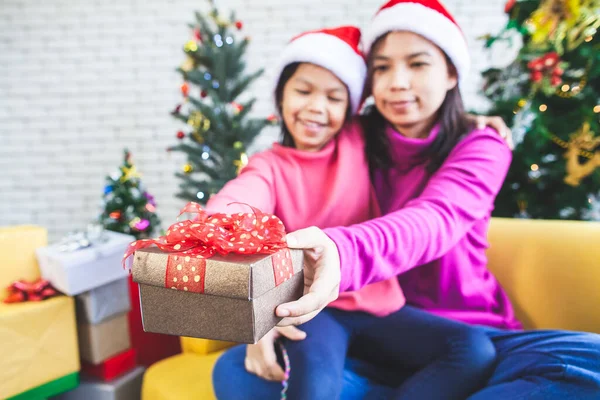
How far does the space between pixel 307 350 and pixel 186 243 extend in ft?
1.42

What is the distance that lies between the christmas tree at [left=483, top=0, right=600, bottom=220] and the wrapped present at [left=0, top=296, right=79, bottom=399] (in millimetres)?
1821

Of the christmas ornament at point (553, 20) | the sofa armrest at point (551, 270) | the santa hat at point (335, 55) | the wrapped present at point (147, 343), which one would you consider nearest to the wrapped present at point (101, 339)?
the wrapped present at point (147, 343)

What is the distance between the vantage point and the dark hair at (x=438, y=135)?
1189mm

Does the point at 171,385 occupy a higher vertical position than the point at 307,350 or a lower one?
lower

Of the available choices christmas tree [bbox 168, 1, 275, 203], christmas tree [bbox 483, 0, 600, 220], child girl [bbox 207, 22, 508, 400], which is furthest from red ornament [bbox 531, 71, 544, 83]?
christmas tree [bbox 168, 1, 275, 203]

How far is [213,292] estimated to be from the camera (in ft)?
2.02

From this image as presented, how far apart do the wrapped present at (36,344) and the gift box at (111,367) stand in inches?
4.8

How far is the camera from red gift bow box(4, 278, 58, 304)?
135 cm

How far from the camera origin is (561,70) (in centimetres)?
169

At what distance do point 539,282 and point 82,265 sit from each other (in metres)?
1.44

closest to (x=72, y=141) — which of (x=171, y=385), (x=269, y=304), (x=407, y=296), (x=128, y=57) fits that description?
(x=128, y=57)

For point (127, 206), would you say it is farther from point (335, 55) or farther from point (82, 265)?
point (335, 55)

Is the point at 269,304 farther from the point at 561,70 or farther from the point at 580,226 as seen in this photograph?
the point at 561,70

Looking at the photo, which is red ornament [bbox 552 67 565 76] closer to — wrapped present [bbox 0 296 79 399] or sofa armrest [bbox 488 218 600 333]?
sofa armrest [bbox 488 218 600 333]
